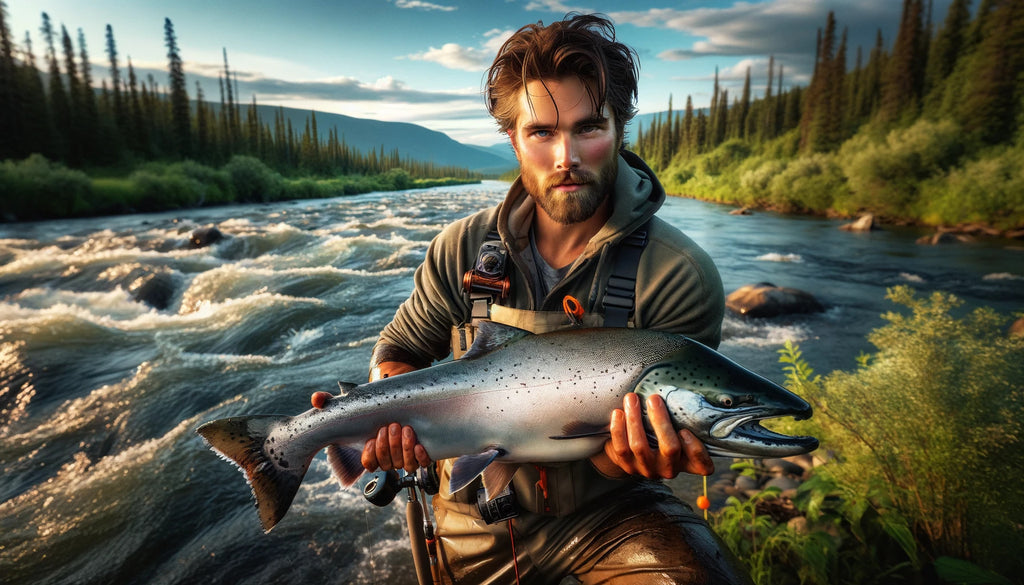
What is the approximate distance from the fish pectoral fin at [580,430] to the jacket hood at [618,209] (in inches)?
36.9

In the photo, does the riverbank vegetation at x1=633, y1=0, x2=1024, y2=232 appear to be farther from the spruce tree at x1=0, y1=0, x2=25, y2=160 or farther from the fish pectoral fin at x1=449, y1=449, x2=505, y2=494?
the spruce tree at x1=0, y1=0, x2=25, y2=160

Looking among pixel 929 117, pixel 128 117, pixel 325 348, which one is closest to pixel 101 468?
pixel 325 348

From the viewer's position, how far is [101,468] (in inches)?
227

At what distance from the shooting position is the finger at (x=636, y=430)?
195 centimetres

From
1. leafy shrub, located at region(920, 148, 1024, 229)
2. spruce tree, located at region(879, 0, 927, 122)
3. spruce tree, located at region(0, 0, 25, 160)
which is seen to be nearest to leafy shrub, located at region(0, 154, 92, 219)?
spruce tree, located at region(0, 0, 25, 160)

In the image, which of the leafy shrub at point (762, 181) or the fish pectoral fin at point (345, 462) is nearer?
the fish pectoral fin at point (345, 462)

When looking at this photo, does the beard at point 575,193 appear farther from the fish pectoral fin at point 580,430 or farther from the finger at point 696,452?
the finger at point 696,452

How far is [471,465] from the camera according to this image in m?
2.13

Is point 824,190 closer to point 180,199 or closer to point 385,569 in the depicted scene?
point 385,569

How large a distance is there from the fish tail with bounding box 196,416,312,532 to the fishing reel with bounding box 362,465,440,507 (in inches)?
15.3

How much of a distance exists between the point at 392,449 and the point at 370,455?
4.4 inches

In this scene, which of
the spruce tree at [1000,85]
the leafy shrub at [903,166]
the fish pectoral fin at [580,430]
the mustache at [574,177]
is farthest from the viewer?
the spruce tree at [1000,85]

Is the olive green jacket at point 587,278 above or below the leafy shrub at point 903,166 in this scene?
below

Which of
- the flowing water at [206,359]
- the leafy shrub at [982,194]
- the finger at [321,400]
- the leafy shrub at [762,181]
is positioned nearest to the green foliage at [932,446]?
the finger at [321,400]
